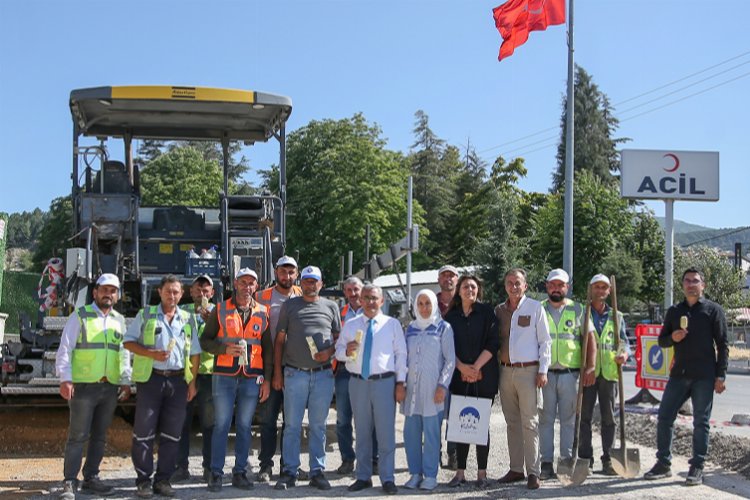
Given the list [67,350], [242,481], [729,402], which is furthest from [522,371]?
[729,402]

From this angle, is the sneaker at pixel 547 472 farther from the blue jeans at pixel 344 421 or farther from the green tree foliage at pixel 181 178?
the green tree foliage at pixel 181 178

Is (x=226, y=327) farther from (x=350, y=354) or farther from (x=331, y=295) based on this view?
(x=331, y=295)

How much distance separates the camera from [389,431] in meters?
8.12

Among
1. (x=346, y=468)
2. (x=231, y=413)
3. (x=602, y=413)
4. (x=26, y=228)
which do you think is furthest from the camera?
(x=26, y=228)

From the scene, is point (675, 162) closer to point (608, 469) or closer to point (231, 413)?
point (608, 469)

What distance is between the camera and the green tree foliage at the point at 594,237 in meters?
40.6

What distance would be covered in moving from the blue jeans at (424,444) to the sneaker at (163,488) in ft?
6.88

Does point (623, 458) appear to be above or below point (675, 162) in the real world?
below

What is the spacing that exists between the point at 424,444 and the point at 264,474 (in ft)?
5.00

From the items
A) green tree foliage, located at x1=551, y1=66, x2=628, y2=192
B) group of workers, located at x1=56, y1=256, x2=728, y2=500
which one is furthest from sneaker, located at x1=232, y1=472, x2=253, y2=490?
green tree foliage, located at x1=551, y1=66, x2=628, y2=192

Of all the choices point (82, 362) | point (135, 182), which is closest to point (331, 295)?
point (135, 182)

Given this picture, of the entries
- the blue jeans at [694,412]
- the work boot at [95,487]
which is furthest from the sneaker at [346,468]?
the blue jeans at [694,412]

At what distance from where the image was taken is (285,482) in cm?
816

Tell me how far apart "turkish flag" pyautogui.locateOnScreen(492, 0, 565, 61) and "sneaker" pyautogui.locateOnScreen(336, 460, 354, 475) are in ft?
37.8
